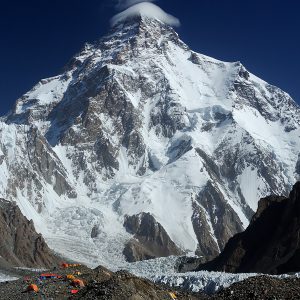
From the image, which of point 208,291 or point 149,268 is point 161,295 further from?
point 149,268

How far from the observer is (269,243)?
163m

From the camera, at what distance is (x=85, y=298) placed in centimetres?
5362

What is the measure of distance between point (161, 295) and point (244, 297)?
41.3ft

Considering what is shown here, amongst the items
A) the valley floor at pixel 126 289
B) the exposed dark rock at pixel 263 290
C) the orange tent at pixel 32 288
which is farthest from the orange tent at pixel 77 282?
the exposed dark rock at pixel 263 290

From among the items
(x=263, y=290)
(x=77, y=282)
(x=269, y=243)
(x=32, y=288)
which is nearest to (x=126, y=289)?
(x=263, y=290)

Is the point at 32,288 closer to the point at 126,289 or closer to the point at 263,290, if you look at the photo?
the point at 126,289

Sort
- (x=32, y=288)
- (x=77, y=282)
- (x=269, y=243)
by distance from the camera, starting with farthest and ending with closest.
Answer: (x=269, y=243)
(x=77, y=282)
(x=32, y=288)

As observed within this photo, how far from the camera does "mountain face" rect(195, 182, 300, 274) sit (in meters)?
149

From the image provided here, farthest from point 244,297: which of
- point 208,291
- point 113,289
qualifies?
point 208,291

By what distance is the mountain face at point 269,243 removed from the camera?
488ft

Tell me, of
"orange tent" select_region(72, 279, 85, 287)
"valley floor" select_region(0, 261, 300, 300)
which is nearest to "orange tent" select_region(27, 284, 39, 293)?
"valley floor" select_region(0, 261, 300, 300)

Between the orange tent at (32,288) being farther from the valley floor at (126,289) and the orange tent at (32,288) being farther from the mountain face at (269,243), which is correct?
the mountain face at (269,243)

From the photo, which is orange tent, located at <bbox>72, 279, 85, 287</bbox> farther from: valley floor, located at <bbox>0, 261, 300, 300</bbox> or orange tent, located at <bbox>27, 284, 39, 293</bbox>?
orange tent, located at <bbox>27, 284, 39, 293</bbox>

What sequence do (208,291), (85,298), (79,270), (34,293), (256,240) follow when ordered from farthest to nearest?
(256,240) < (208,291) < (79,270) < (34,293) < (85,298)
